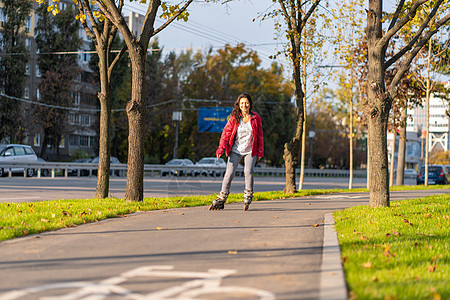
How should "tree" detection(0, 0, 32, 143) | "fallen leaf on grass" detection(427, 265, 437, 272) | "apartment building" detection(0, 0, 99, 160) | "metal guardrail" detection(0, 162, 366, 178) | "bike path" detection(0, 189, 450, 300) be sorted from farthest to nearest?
"apartment building" detection(0, 0, 99, 160) → "tree" detection(0, 0, 32, 143) → "metal guardrail" detection(0, 162, 366, 178) → "fallen leaf on grass" detection(427, 265, 437, 272) → "bike path" detection(0, 189, 450, 300)

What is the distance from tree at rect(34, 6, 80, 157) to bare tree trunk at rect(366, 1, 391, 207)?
3965 cm

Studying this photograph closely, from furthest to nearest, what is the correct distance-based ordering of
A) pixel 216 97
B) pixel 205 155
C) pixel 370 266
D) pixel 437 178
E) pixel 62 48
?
pixel 205 155 < pixel 216 97 < pixel 62 48 < pixel 437 178 < pixel 370 266

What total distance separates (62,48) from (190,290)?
47729 mm

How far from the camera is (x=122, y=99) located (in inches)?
2339

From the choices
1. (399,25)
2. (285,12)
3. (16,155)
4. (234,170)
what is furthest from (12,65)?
(399,25)

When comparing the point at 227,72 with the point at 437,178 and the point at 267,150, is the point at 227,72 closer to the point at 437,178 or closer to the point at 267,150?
the point at 267,150

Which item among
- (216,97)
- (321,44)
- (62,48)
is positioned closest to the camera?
(321,44)

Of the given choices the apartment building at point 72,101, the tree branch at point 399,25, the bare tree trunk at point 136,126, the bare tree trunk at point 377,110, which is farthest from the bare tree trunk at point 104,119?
the apartment building at point 72,101

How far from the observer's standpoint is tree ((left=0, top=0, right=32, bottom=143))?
152 ft

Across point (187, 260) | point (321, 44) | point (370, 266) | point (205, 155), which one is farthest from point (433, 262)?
point (205, 155)

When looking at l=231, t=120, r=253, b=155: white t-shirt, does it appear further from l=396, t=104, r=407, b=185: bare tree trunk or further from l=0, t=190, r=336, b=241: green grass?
l=396, t=104, r=407, b=185: bare tree trunk

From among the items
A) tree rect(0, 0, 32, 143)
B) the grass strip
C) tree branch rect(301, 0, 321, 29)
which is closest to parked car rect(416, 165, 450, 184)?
tree branch rect(301, 0, 321, 29)

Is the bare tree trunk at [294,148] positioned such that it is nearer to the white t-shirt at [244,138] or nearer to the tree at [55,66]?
the white t-shirt at [244,138]

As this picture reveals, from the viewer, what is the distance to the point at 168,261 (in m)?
6.30
